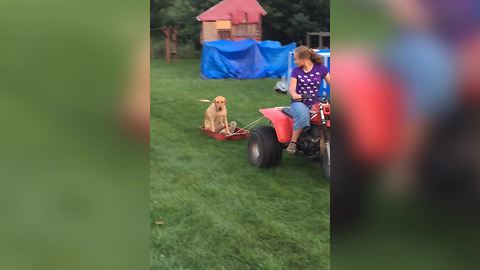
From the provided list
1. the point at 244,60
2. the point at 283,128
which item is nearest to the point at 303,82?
the point at 283,128

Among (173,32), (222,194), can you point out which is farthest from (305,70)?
(173,32)

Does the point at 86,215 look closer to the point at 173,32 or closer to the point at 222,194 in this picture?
the point at 222,194

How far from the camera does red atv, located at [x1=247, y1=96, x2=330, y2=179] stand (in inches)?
153

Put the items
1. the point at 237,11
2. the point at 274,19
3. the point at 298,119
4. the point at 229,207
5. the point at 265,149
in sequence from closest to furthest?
1. the point at 229,207
2. the point at 298,119
3. the point at 265,149
4. the point at 237,11
5. the point at 274,19

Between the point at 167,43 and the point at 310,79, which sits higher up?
the point at 167,43

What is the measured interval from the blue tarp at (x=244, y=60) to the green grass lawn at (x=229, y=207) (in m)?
5.83

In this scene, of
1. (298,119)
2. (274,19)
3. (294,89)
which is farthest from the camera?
(274,19)

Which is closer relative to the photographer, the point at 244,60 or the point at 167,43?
the point at 244,60

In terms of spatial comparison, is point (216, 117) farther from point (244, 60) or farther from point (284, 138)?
point (244, 60)

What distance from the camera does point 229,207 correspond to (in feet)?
10.8

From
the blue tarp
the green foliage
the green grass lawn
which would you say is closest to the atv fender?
the green grass lawn

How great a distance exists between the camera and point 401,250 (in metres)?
1.03

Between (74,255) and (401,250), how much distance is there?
2.13ft

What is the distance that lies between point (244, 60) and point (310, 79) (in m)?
7.97
